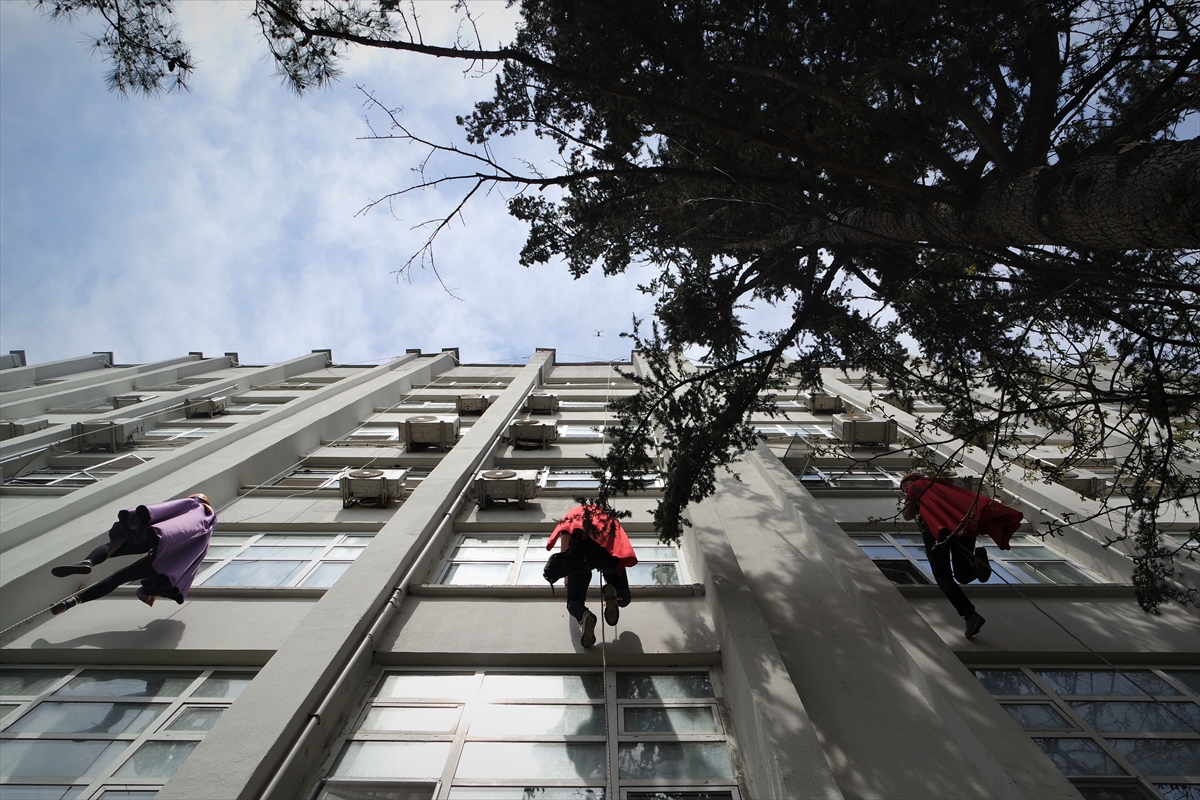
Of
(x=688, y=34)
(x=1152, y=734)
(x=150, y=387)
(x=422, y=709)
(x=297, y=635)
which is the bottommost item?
(x=1152, y=734)

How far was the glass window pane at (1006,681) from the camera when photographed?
5363 millimetres

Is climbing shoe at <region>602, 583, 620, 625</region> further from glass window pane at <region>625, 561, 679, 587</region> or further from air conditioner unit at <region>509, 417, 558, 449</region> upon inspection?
air conditioner unit at <region>509, 417, 558, 449</region>

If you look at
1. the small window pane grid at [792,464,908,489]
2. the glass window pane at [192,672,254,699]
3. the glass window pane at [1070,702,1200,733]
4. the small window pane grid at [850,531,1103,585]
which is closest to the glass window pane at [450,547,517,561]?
the glass window pane at [192,672,254,699]

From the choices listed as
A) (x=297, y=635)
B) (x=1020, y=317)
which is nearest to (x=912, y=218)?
(x=1020, y=317)

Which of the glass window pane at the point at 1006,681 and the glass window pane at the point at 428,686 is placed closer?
the glass window pane at the point at 428,686

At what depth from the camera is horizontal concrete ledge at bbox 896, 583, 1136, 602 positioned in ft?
22.0

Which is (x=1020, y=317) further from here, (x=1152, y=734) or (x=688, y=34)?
(x=688, y=34)

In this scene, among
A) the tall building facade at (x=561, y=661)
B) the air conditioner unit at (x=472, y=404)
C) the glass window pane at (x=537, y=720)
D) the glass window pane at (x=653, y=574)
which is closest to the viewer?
the tall building facade at (x=561, y=661)

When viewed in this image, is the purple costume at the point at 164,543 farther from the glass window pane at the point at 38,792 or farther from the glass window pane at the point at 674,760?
the glass window pane at the point at 674,760

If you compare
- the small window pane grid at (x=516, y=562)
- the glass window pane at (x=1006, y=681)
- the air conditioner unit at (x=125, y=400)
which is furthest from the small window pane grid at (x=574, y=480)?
the air conditioner unit at (x=125, y=400)

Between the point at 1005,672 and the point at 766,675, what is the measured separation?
9.40ft

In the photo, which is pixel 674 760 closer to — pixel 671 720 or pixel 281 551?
pixel 671 720

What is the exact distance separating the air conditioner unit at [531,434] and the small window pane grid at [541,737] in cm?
724

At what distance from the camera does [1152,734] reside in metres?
4.82
